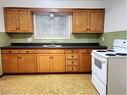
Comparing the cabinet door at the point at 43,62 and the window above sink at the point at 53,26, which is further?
the window above sink at the point at 53,26

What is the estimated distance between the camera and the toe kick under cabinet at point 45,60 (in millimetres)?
4172

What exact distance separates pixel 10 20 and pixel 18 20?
0.26 m

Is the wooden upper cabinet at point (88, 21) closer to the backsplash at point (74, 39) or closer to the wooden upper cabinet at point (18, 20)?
the backsplash at point (74, 39)

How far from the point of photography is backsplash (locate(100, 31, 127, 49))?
3084 millimetres

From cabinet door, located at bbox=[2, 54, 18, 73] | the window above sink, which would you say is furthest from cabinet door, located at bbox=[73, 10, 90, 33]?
Result: cabinet door, located at bbox=[2, 54, 18, 73]

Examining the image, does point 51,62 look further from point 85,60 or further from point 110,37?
point 110,37

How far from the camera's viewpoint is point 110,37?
151 inches

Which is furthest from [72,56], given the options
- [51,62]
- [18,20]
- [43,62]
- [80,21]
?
[18,20]

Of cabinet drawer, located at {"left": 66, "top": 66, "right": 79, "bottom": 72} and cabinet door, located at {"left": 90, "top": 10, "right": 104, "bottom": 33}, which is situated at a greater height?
cabinet door, located at {"left": 90, "top": 10, "right": 104, "bottom": 33}

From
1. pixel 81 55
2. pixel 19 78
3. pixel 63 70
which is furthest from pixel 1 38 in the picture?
pixel 81 55

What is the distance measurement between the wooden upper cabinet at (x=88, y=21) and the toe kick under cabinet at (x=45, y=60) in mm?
758

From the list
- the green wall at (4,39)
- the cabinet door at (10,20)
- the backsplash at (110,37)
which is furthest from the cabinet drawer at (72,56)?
the green wall at (4,39)

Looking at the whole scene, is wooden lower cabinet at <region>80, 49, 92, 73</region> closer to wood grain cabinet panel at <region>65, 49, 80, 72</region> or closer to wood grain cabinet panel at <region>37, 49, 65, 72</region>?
wood grain cabinet panel at <region>65, 49, 80, 72</region>

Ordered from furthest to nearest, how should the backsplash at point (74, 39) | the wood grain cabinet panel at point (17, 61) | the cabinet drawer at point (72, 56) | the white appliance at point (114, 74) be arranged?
the backsplash at point (74, 39) < the cabinet drawer at point (72, 56) < the wood grain cabinet panel at point (17, 61) < the white appliance at point (114, 74)
